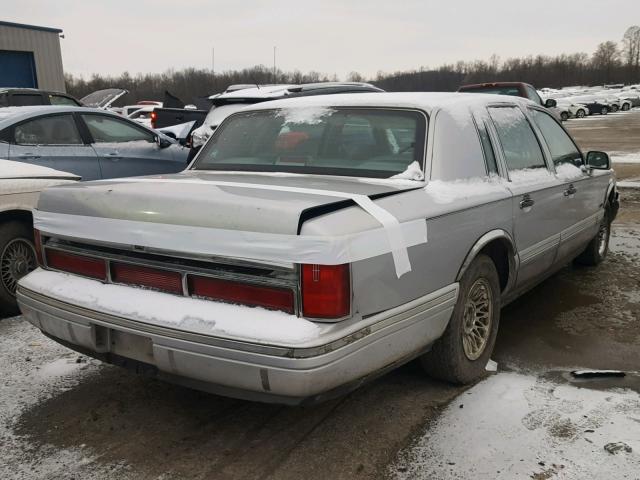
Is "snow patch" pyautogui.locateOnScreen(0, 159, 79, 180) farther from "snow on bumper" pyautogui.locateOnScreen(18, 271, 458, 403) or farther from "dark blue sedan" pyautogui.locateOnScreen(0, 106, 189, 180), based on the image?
"snow on bumper" pyautogui.locateOnScreen(18, 271, 458, 403)

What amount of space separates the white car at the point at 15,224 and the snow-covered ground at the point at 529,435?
349cm

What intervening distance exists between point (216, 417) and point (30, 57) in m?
20.3

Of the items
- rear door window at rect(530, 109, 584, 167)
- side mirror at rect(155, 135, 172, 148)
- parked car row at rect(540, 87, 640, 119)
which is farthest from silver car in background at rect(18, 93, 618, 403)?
parked car row at rect(540, 87, 640, 119)

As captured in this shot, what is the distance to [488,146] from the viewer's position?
144 inches

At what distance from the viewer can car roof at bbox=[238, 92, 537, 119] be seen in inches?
139

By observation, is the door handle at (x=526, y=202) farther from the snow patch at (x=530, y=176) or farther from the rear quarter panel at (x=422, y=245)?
the rear quarter panel at (x=422, y=245)

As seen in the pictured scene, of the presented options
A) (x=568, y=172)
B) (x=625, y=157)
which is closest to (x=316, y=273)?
(x=568, y=172)

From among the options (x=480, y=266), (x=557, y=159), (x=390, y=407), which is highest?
(x=557, y=159)

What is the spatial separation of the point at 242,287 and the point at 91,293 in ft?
2.78

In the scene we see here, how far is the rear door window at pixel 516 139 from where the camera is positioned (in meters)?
3.89

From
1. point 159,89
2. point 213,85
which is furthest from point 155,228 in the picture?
point 159,89

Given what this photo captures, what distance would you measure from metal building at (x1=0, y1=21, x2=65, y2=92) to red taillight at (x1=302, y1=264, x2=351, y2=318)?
20.2 meters

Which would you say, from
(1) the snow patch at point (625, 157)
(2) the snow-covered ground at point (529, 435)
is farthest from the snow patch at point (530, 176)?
(1) the snow patch at point (625, 157)

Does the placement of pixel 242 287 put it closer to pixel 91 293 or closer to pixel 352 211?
pixel 352 211
